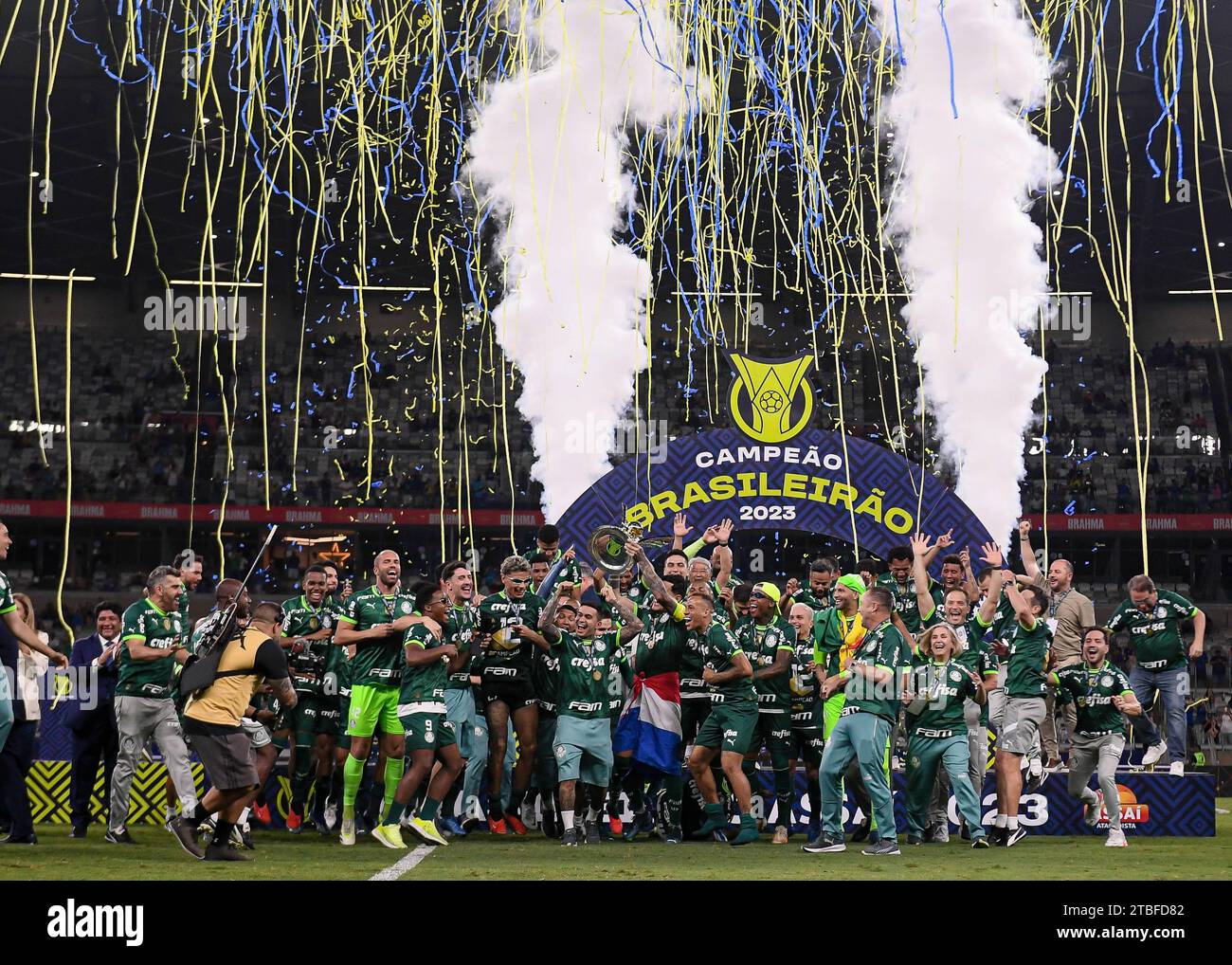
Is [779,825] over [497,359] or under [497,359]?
under

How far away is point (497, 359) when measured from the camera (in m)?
36.3

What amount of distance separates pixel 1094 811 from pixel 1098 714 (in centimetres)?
146

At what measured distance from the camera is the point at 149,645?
10.5 metres

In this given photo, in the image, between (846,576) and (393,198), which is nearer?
(846,576)

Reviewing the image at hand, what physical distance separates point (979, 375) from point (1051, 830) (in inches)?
468

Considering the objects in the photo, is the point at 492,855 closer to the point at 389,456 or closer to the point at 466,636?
the point at 466,636

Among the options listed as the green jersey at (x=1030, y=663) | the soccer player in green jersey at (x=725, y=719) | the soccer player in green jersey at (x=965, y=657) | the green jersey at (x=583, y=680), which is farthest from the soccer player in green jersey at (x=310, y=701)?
the green jersey at (x=1030, y=663)

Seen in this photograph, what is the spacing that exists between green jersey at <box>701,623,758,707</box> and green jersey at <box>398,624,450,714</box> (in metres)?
1.98

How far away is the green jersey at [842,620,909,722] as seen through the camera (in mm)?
10445

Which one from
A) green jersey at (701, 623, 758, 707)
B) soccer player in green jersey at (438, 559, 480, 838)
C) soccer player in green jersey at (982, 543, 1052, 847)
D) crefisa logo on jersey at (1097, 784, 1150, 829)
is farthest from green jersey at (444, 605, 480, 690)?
crefisa logo on jersey at (1097, 784, 1150, 829)

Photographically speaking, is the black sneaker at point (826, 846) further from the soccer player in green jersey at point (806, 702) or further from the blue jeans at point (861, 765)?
the soccer player in green jersey at point (806, 702)
